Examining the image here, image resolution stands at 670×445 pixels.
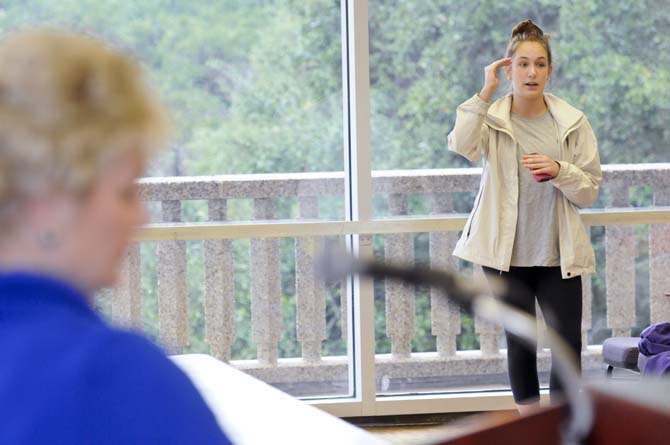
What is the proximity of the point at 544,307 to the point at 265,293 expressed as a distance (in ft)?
3.90

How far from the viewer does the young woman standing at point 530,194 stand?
357cm

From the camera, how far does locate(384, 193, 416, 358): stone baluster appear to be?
4227 millimetres

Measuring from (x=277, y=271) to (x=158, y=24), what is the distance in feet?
3.43

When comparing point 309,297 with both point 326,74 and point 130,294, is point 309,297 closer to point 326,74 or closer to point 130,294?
point 130,294

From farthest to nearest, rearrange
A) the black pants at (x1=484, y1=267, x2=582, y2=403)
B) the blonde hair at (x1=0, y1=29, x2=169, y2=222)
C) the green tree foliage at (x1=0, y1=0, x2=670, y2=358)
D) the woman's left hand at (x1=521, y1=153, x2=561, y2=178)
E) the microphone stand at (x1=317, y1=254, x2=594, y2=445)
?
the green tree foliage at (x1=0, y1=0, x2=670, y2=358) < the black pants at (x1=484, y1=267, x2=582, y2=403) < the woman's left hand at (x1=521, y1=153, x2=561, y2=178) < the microphone stand at (x1=317, y1=254, x2=594, y2=445) < the blonde hair at (x1=0, y1=29, x2=169, y2=222)

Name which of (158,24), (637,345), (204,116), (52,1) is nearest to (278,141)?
(204,116)

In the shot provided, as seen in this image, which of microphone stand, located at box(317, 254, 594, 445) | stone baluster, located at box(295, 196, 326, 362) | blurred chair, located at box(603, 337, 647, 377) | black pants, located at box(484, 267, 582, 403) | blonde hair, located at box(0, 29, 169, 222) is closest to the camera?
blonde hair, located at box(0, 29, 169, 222)

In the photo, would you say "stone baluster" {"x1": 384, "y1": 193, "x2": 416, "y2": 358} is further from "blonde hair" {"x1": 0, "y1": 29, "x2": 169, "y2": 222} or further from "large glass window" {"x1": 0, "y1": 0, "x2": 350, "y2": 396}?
"blonde hair" {"x1": 0, "y1": 29, "x2": 169, "y2": 222}

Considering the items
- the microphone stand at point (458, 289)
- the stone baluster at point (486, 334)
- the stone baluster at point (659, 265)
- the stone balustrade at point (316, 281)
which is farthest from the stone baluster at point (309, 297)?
the microphone stand at point (458, 289)

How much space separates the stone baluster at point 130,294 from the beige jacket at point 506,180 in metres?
1.27

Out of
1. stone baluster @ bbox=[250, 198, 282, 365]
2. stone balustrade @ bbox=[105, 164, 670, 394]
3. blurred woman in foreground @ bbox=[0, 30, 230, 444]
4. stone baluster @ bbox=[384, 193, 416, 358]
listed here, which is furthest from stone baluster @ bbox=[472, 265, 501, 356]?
blurred woman in foreground @ bbox=[0, 30, 230, 444]

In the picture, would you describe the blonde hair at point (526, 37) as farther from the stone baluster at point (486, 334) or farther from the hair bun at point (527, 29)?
the stone baluster at point (486, 334)

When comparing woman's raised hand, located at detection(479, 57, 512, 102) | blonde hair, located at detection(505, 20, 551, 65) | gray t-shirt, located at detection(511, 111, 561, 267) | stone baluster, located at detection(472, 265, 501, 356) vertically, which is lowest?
stone baluster, located at detection(472, 265, 501, 356)

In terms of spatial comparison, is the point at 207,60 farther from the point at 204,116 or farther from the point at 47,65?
the point at 47,65
